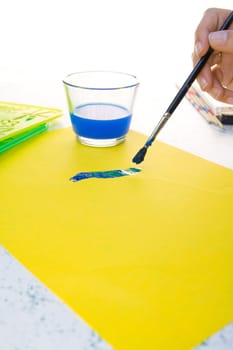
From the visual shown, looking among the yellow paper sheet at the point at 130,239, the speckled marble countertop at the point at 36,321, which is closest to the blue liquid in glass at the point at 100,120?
the yellow paper sheet at the point at 130,239

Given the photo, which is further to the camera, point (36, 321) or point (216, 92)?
point (216, 92)

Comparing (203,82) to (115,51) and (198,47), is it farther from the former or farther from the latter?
(115,51)

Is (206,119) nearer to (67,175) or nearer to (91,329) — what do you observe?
(67,175)

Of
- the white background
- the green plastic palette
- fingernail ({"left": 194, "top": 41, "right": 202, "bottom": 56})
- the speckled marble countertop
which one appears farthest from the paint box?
the speckled marble countertop

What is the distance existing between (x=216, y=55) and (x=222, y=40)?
0.17 metres

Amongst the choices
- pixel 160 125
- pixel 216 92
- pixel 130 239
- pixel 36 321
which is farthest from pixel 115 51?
pixel 36 321

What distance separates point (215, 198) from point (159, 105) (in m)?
0.42

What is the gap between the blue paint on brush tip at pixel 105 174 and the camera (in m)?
0.57

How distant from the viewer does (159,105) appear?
2.94 feet

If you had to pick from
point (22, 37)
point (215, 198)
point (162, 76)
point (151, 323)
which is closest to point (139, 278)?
point (151, 323)

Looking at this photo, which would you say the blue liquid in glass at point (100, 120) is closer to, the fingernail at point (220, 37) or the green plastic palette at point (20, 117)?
the green plastic palette at point (20, 117)

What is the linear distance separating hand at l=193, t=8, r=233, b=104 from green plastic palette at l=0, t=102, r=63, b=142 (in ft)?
0.99

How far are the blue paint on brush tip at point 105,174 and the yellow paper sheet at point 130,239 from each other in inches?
0.4

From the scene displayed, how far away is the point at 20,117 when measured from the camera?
2.46 feet
